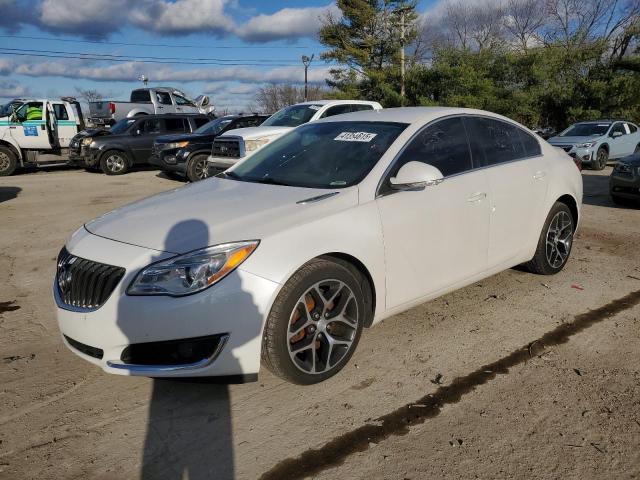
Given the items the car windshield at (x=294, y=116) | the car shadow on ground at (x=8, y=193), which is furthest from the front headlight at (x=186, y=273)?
the car shadow on ground at (x=8, y=193)

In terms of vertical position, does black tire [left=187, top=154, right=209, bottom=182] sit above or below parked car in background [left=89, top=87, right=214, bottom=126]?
below

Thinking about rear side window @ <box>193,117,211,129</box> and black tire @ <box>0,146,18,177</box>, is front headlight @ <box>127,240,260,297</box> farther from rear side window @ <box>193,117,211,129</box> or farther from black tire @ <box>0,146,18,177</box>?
black tire @ <box>0,146,18,177</box>

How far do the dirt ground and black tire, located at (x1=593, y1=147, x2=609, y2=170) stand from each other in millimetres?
11963

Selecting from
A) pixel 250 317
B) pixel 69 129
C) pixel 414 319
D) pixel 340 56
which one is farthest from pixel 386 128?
pixel 340 56

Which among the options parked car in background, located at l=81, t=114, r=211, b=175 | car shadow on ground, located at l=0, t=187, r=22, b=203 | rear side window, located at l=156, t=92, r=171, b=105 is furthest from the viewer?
rear side window, located at l=156, t=92, r=171, b=105

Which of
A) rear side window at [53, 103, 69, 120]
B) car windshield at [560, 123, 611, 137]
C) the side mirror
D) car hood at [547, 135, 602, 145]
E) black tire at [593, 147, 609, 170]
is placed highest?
rear side window at [53, 103, 69, 120]

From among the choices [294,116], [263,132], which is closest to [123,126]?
[294,116]

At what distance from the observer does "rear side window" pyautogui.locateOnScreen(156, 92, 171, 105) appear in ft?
73.5

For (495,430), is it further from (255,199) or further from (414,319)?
(255,199)

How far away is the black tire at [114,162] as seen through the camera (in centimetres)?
1434

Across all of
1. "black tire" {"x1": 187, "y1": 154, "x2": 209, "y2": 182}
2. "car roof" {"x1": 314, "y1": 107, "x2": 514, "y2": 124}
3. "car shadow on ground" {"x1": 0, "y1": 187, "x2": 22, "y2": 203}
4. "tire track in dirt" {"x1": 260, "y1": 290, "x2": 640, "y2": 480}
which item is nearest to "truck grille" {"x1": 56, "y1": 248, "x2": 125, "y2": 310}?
"tire track in dirt" {"x1": 260, "y1": 290, "x2": 640, "y2": 480}

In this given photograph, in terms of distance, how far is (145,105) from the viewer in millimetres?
22156

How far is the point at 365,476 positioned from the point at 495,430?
2.51ft

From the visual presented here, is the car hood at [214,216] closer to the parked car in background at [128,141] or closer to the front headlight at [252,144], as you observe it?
the front headlight at [252,144]
